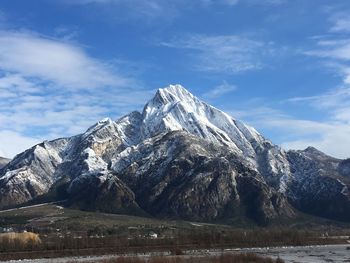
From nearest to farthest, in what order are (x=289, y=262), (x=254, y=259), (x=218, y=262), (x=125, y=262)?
(x=125, y=262), (x=218, y=262), (x=254, y=259), (x=289, y=262)

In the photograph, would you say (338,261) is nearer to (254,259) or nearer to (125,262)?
(254,259)

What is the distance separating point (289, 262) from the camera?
179875mm

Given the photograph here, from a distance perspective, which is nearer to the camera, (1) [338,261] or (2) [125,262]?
(2) [125,262]

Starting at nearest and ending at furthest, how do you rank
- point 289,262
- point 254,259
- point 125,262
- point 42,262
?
point 125,262
point 254,259
point 289,262
point 42,262

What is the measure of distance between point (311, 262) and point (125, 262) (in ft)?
240

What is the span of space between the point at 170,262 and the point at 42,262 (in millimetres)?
70181

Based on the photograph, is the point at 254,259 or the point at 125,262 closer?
the point at 125,262

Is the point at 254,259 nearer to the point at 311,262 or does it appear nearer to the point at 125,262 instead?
the point at 311,262

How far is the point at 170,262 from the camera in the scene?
145125mm

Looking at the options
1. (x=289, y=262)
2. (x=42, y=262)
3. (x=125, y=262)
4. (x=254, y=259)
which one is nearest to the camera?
(x=125, y=262)

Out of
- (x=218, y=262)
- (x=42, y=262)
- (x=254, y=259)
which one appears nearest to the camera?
(x=218, y=262)

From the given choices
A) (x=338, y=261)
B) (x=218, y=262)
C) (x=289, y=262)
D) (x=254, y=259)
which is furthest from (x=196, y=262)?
(x=338, y=261)

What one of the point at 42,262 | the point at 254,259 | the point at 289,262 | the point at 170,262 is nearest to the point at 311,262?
the point at 289,262

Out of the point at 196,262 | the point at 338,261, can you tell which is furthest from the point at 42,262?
the point at 338,261
